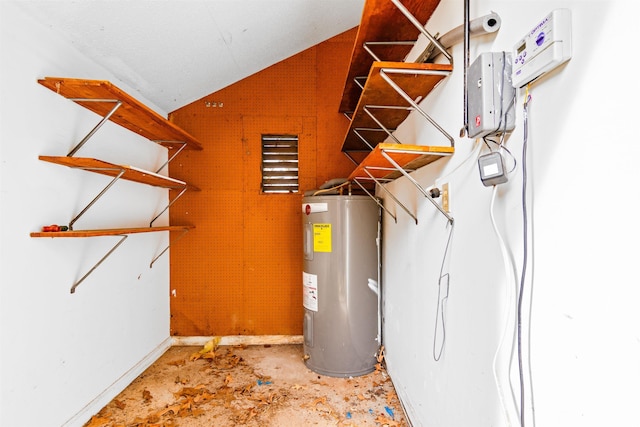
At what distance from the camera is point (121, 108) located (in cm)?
178

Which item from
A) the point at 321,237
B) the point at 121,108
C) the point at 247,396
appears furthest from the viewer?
the point at 321,237

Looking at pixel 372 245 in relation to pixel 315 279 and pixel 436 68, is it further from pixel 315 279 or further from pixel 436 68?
pixel 436 68

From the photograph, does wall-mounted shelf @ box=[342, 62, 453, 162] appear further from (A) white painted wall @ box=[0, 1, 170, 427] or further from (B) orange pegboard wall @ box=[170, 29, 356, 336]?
(A) white painted wall @ box=[0, 1, 170, 427]

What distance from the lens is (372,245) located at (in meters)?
2.41

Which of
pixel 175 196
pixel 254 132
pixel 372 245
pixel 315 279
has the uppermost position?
pixel 254 132

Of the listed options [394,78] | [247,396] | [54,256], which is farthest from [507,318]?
[54,256]

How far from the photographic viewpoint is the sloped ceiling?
5.38 feet

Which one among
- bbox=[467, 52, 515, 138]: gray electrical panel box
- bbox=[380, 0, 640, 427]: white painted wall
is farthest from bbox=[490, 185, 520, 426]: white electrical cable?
bbox=[467, 52, 515, 138]: gray electrical panel box

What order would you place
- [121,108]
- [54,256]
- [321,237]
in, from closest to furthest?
[54,256]
[121,108]
[321,237]

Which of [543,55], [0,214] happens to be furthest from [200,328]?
[543,55]

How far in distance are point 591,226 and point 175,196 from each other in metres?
2.97

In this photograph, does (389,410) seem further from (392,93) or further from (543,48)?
(543,48)

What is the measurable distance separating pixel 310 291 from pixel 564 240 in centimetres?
194

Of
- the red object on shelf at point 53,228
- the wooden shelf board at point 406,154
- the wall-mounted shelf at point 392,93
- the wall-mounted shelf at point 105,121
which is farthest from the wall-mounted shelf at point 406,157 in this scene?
the red object on shelf at point 53,228
